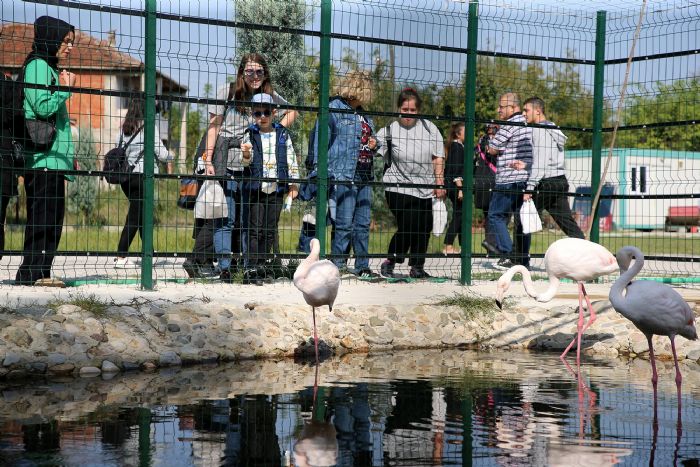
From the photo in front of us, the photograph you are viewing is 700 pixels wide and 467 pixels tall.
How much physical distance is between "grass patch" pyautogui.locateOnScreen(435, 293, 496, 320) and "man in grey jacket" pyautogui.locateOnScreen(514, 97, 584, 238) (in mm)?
2902

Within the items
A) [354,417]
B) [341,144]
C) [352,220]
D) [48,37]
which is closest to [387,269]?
[352,220]

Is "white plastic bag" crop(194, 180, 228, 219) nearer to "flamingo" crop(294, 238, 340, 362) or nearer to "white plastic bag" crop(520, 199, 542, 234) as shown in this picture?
"flamingo" crop(294, 238, 340, 362)

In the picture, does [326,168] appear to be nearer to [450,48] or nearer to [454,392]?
[450,48]

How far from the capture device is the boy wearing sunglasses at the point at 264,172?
11.7 metres

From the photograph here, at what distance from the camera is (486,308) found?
419 inches

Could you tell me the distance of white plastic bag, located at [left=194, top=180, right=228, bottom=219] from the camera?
11.5 metres

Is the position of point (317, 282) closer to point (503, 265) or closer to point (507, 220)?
point (507, 220)

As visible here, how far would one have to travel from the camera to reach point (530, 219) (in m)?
13.2

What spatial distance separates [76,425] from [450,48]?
7.28m

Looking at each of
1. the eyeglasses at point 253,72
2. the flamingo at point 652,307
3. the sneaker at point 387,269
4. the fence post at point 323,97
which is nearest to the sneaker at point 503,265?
the sneaker at point 387,269

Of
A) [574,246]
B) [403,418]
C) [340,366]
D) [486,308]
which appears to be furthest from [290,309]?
[403,418]

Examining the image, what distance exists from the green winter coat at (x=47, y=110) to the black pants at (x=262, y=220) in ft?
6.92

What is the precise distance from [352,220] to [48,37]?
389 centimetres

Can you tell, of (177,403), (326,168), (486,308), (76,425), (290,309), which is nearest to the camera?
(76,425)
